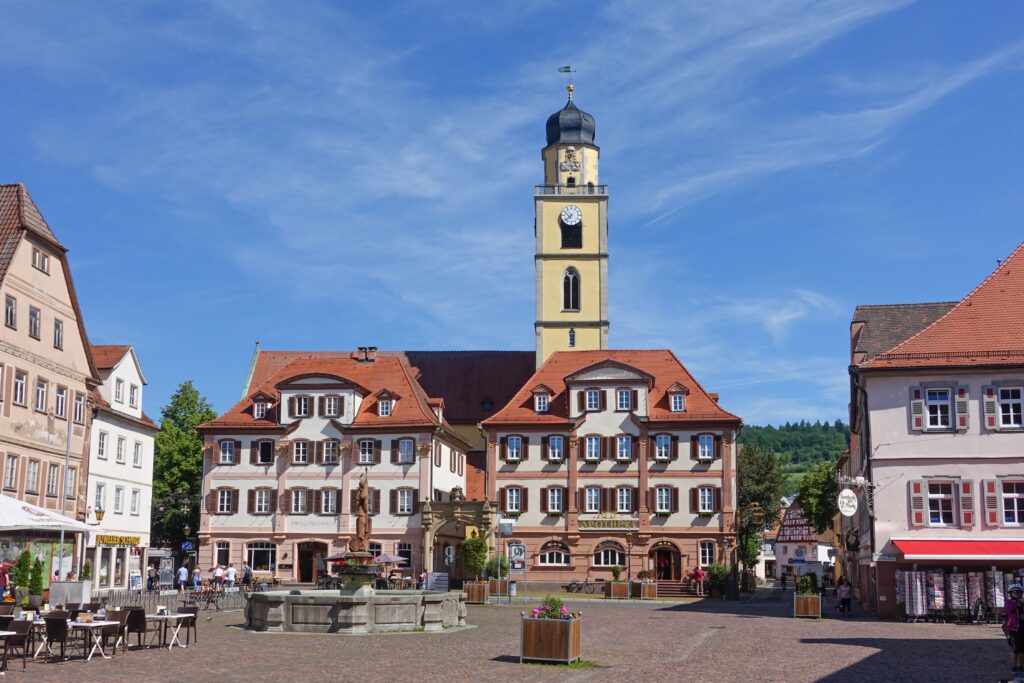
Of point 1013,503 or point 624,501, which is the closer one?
point 1013,503

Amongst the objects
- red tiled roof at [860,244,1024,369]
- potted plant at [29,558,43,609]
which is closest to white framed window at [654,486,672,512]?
red tiled roof at [860,244,1024,369]

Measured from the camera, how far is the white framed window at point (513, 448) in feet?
205

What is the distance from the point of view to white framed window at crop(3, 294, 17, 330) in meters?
39.9

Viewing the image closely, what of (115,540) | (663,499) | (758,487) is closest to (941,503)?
(663,499)

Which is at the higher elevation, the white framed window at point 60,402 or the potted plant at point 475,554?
the white framed window at point 60,402

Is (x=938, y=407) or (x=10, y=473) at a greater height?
(x=938, y=407)

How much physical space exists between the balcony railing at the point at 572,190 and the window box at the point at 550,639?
57629mm

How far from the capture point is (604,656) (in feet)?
77.1

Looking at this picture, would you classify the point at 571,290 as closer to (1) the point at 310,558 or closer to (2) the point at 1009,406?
(1) the point at 310,558

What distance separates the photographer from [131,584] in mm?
52062

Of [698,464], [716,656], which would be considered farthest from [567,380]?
[716,656]

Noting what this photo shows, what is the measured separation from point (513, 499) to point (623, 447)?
6.57 m

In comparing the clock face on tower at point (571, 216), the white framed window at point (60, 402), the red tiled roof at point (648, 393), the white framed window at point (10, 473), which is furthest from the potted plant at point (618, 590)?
the clock face on tower at point (571, 216)

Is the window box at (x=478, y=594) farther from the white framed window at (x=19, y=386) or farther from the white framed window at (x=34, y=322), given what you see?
the white framed window at (x=34, y=322)
